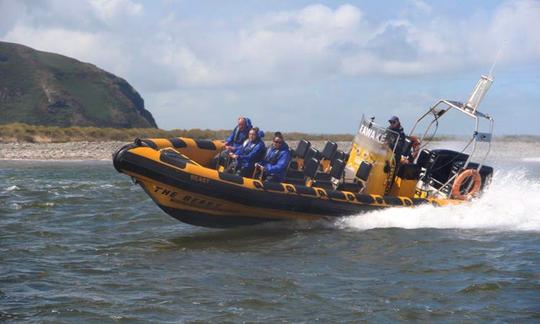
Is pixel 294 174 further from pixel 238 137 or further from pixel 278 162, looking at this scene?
pixel 238 137

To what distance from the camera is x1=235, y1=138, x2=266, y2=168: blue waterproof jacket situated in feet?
39.2

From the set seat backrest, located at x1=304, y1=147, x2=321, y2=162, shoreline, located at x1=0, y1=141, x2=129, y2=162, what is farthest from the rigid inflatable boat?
shoreline, located at x1=0, y1=141, x2=129, y2=162

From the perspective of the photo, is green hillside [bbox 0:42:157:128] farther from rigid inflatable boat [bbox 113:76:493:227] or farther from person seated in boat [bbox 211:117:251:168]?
rigid inflatable boat [bbox 113:76:493:227]

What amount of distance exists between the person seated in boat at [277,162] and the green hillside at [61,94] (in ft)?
223

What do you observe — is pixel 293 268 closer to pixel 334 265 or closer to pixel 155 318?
pixel 334 265

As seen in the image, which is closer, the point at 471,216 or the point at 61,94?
the point at 471,216

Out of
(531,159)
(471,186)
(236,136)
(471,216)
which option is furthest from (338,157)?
(531,159)

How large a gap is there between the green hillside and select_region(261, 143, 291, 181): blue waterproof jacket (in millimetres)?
67809

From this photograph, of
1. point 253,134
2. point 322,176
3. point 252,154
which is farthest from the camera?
point 322,176

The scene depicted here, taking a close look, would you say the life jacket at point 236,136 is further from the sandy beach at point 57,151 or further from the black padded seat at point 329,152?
the sandy beach at point 57,151

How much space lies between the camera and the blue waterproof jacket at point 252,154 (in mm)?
11938

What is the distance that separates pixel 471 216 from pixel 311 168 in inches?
115

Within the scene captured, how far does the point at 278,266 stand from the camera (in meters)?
9.12

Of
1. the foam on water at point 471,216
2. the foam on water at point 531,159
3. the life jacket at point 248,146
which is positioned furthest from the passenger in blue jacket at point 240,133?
the foam on water at point 531,159
